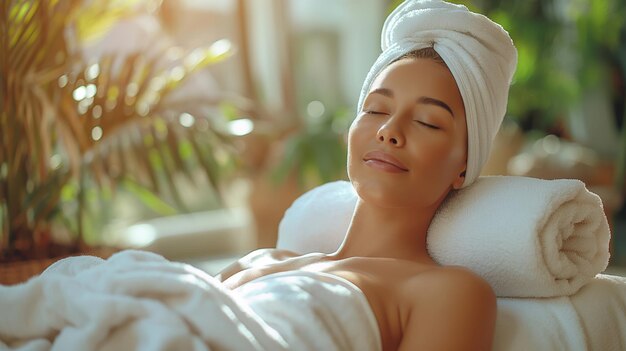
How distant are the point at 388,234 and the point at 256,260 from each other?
0.23m

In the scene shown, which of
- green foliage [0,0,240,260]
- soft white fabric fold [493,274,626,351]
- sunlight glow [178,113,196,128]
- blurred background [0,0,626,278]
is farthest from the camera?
sunlight glow [178,113,196,128]

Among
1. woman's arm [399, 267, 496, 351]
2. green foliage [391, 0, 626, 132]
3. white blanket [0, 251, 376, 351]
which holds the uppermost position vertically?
white blanket [0, 251, 376, 351]

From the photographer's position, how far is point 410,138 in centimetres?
120

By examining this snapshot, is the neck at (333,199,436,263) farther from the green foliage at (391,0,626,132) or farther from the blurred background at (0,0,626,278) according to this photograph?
the green foliage at (391,0,626,132)

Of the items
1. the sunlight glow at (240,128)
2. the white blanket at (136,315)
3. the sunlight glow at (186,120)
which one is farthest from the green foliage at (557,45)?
the white blanket at (136,315)

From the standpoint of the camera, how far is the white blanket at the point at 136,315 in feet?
3.00

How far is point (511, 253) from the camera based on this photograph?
1.21 metres

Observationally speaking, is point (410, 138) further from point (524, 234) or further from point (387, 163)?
point (524, 234)

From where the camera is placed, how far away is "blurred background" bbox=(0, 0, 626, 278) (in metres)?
2.20

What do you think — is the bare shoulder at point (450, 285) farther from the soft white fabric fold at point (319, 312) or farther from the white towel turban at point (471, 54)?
the white towel turban at point (471, 54)

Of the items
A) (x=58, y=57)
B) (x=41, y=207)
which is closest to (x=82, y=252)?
(x=41, y=207)

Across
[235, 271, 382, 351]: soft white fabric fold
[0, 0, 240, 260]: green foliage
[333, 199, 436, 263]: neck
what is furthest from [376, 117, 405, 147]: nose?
[0, 0, 240, 260]: green foliage

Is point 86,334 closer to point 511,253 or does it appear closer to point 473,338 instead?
point 473,338

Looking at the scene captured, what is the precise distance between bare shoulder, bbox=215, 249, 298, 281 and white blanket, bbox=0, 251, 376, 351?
0.32 m
